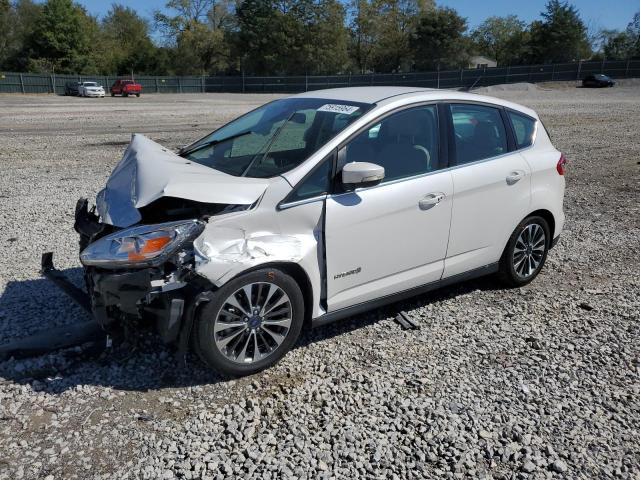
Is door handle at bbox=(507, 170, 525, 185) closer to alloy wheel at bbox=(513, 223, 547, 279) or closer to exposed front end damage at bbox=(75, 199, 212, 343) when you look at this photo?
alloy wheel at bbox=(513, 223, 547, 279)

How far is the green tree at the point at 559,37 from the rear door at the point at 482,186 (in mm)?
79483

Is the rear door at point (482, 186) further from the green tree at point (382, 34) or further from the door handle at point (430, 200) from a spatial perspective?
the green tree at point (382, 34)

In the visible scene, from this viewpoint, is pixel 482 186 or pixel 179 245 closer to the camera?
pixel 179 245

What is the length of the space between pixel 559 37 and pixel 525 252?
7958 centimetres

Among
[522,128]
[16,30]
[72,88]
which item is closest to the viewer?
[522,128]

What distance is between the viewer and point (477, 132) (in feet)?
15.5

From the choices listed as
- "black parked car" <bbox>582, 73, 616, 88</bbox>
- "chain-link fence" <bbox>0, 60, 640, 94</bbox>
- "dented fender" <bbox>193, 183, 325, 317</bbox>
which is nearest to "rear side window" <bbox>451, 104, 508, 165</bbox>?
"dented fender" <bbox>193, 183, 325, 317</bbox>

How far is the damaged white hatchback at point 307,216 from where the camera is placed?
11.0 feet

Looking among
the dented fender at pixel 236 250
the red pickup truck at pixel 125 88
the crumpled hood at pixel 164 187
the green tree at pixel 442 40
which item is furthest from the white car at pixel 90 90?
the dented fender at pixel 236 250

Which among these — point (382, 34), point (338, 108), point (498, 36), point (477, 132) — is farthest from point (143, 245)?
point (498, 36)

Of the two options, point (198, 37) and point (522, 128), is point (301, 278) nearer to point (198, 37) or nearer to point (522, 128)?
point (522, 128)

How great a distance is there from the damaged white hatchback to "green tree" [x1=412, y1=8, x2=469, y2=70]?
78023mm

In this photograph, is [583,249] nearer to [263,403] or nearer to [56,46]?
[263,403]

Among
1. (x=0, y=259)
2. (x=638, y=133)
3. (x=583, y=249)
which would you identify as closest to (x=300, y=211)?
(x=0, y=259)
